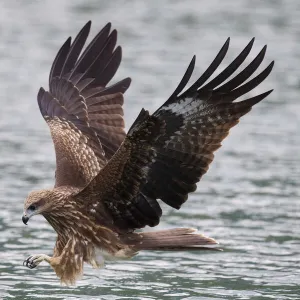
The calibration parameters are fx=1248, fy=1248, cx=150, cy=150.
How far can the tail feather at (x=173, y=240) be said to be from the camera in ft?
32.9

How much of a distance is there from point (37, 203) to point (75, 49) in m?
2.14

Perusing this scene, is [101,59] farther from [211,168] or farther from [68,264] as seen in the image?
[211,168]

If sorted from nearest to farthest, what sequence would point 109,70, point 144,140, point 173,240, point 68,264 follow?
point 144,140
point 173,240
point 68,264
point 109,70

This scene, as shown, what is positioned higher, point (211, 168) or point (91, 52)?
point (91, 52)

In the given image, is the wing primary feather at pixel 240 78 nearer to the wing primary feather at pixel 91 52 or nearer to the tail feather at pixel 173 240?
the tail feather at pixel 173 240

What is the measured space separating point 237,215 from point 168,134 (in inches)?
150

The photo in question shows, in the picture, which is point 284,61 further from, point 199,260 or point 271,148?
point 199,260

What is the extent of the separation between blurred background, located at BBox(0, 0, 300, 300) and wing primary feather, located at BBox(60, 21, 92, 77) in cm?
174

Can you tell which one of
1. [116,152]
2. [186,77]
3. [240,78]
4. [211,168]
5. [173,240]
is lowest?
[173,240]

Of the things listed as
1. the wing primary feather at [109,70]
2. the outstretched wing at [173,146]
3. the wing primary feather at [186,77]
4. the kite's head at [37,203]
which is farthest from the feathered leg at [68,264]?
the wing primary feather at [109,70]

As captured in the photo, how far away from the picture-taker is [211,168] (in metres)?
15.2

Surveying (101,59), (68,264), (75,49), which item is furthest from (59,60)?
(68,264)

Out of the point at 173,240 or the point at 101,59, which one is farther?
the point at 101,59

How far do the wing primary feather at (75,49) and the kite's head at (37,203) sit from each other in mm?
1917
